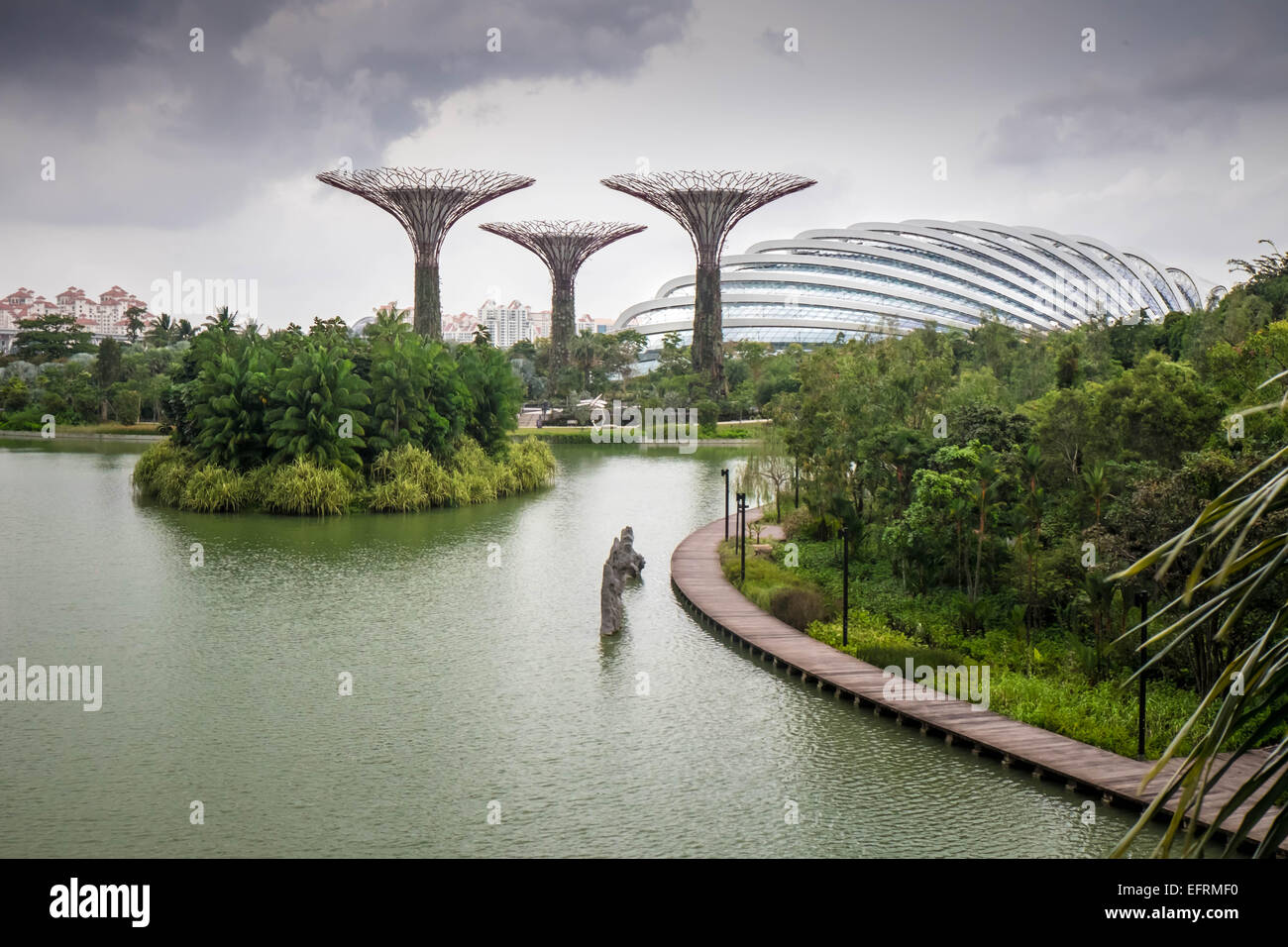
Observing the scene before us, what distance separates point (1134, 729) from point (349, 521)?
21.5 metres

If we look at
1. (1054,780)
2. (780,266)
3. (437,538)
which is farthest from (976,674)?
(780,266)

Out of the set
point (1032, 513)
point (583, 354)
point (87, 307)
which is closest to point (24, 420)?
point (583, 354)

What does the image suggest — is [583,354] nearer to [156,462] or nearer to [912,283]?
[912,283]

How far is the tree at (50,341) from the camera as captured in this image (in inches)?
3155

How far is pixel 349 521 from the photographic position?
29.3m

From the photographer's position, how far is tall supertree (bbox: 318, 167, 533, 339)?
176ft

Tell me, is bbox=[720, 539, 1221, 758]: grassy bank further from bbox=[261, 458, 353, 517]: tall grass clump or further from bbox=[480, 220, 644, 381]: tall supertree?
bbox=[480, 220, 644, 381]: tall supertree

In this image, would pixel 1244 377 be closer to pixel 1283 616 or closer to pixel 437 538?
pixel 437 538

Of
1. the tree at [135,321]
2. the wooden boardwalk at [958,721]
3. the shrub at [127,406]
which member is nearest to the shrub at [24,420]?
the shrub at [127,406]

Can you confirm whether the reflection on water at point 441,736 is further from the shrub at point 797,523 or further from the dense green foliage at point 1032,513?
the shrub at point 797,523

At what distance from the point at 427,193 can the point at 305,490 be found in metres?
28.5

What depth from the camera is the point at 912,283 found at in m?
88.9

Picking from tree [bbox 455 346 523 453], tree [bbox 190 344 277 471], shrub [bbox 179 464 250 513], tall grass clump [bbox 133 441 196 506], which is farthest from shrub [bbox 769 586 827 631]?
tall grass clump [bbox 133 441 196 506]

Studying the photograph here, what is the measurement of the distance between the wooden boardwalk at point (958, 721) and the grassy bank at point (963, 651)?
0.86 feet
